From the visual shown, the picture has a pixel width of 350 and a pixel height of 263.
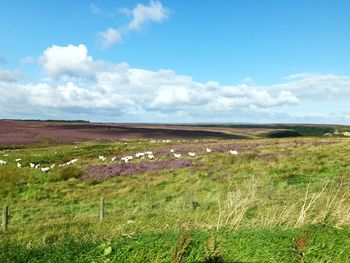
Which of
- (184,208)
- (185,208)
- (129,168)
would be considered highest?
(184,208)

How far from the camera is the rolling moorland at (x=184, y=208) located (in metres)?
6.74

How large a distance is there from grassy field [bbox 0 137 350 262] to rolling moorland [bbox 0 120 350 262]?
0.08 feet

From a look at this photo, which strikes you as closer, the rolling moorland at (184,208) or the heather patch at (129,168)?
the rolling moorland at (184,208)

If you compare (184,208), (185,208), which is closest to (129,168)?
(185,208)

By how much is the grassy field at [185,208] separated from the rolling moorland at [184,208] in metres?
0.02

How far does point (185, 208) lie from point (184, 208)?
92 cm

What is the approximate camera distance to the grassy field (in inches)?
265

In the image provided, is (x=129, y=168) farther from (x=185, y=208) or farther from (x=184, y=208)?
(x=184, y=208)

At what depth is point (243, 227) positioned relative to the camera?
321 inches

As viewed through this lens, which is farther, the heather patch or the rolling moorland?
the heather patch

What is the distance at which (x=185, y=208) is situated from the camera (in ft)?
56.1

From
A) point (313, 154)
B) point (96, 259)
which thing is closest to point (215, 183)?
point (313, 154)

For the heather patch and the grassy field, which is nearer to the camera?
the grassy field

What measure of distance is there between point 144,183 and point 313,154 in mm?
16916
